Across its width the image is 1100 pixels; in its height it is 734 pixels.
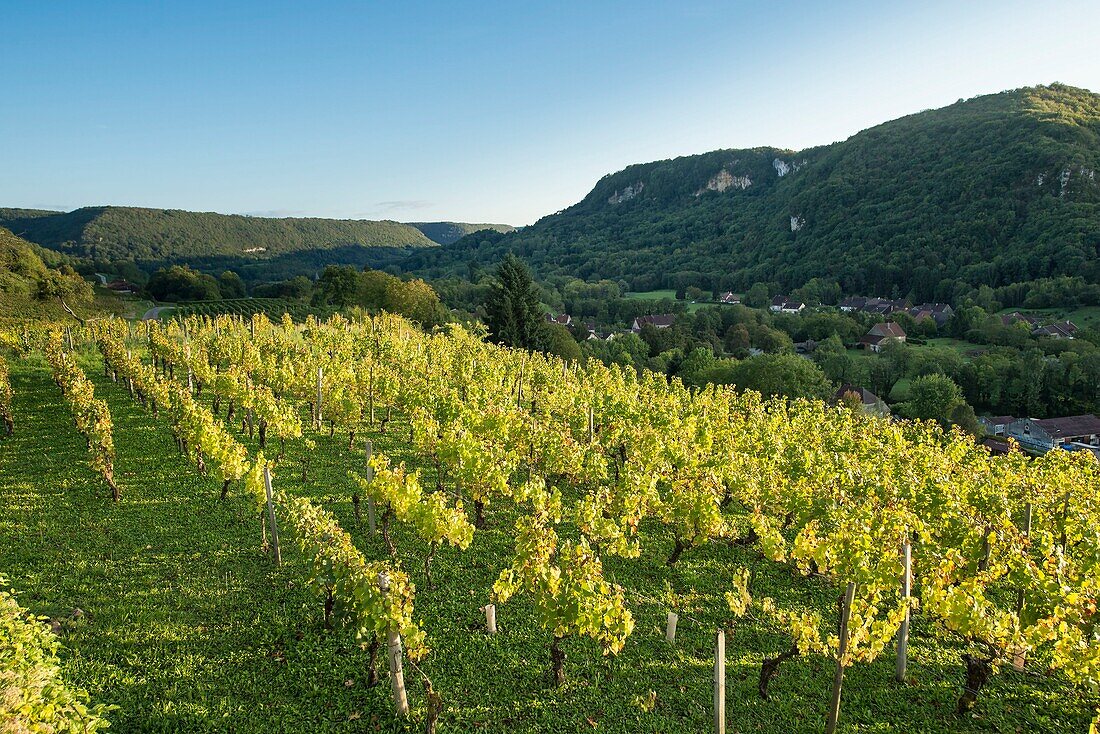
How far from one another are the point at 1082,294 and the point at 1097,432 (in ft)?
126

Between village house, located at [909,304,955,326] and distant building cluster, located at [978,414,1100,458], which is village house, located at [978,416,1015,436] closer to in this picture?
distant building cluster, located at [978,414,1100,458]

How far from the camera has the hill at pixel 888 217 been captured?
84312mm

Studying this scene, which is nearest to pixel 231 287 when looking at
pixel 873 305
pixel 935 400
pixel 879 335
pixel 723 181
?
pixel 935 400

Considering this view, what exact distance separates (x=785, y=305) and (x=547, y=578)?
104 metres

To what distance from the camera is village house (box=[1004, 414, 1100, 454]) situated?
43812 mm

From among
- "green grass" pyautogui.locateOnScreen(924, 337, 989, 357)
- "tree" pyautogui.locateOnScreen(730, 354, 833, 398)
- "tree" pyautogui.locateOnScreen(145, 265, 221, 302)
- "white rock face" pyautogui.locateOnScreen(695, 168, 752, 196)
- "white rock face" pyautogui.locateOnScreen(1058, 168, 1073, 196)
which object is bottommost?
"tree" pyautogui.locateOnScreen(730, 354, 833, 398)

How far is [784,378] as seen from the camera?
147ft

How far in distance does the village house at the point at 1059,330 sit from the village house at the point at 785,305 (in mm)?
32947

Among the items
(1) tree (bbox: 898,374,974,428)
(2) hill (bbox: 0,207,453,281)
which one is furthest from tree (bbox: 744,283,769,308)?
(2) hill (bbox: 0,207,453,281)

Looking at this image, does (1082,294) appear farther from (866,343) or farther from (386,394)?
(386,394)

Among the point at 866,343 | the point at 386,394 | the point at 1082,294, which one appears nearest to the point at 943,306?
the point at 1082,294

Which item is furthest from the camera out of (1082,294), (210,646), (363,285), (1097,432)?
(1082,294)

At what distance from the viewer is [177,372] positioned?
890 inches

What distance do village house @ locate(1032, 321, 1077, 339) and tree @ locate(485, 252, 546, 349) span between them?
63572 mm
